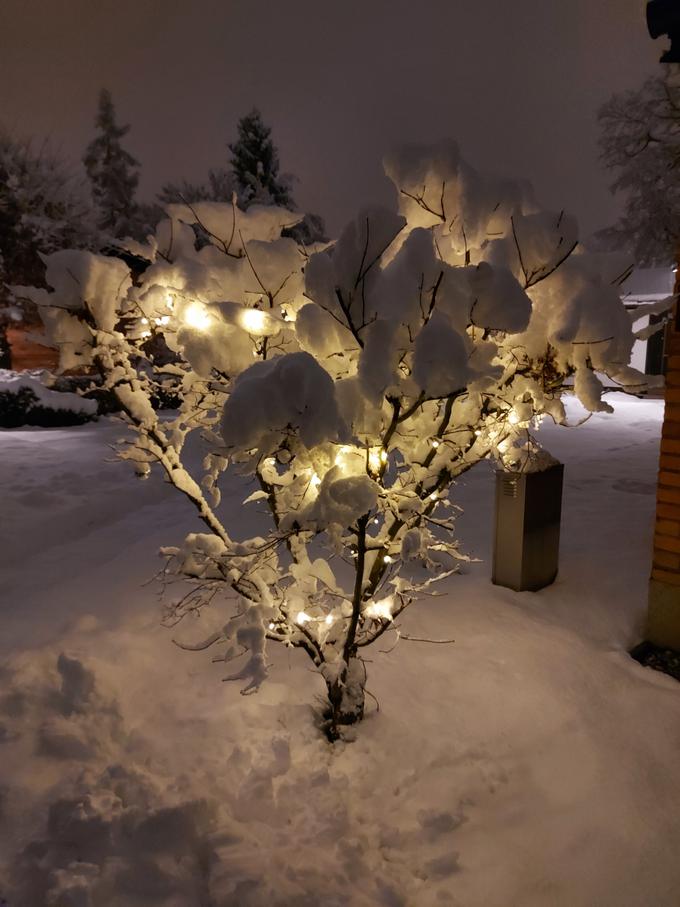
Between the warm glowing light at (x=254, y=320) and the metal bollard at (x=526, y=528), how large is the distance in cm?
297

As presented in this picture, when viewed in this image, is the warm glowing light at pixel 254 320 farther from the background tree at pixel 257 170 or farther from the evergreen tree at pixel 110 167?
the evergreen tree at pixel 110 167

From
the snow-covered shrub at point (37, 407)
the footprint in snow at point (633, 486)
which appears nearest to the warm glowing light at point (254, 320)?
the footprint in snow at point (633, 486)

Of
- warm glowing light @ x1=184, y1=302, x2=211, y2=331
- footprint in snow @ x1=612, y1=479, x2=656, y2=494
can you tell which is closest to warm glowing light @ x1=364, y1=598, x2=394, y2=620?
Result: warm glowing light @ x1=184, y1=302, x2=211, y2=331

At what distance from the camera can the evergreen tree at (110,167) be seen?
29266 millimetres

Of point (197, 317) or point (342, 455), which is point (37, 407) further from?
point (342, 455)

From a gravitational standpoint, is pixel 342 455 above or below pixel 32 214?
below

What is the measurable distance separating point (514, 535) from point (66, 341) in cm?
374

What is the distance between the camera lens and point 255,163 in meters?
19.4

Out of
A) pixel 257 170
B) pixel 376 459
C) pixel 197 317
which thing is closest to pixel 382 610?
pixel 376 459

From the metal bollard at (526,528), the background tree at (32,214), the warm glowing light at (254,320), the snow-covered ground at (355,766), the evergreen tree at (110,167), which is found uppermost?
the evergreen tree at (110,167)

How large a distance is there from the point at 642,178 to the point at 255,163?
1498cm

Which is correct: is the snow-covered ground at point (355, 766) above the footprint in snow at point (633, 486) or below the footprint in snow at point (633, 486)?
below

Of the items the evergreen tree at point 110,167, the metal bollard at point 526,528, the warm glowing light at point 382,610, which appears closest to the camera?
the warm glowing light at point 382,610

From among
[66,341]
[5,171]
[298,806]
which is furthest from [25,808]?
[5,171]
